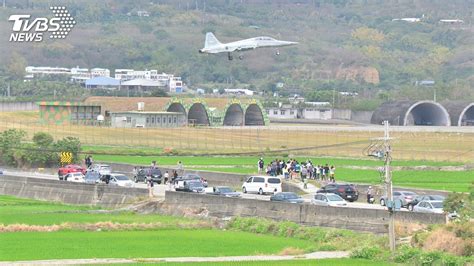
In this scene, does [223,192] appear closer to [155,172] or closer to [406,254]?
[155,172]

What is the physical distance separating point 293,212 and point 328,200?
2.71 m

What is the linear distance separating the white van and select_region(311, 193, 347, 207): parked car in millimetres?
9853

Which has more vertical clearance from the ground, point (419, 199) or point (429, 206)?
point (419, 199)

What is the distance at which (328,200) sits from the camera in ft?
199

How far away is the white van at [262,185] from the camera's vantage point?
7181 centimetres

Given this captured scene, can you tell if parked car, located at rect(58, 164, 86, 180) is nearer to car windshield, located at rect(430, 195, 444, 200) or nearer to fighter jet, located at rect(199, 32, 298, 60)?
car windshield, located at rect(430, 195, 444, 200)

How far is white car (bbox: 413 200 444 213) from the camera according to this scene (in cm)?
5687

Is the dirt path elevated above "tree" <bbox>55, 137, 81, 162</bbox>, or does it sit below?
below

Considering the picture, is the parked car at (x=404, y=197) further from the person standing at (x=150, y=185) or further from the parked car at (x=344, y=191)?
the person standing at (x=150, y=185)

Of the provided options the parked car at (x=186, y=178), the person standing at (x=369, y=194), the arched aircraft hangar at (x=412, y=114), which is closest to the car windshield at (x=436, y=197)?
the person standing at (x=369, y=194)

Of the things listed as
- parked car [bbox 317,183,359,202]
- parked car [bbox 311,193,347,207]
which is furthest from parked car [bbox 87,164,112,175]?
parked car [bbox 311,193,347,207]

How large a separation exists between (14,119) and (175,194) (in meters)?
77.8

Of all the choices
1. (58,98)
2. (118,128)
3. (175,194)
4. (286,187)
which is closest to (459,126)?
(118,128)

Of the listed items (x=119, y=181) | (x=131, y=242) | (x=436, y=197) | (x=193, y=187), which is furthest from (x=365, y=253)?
(x=119, y=181)
